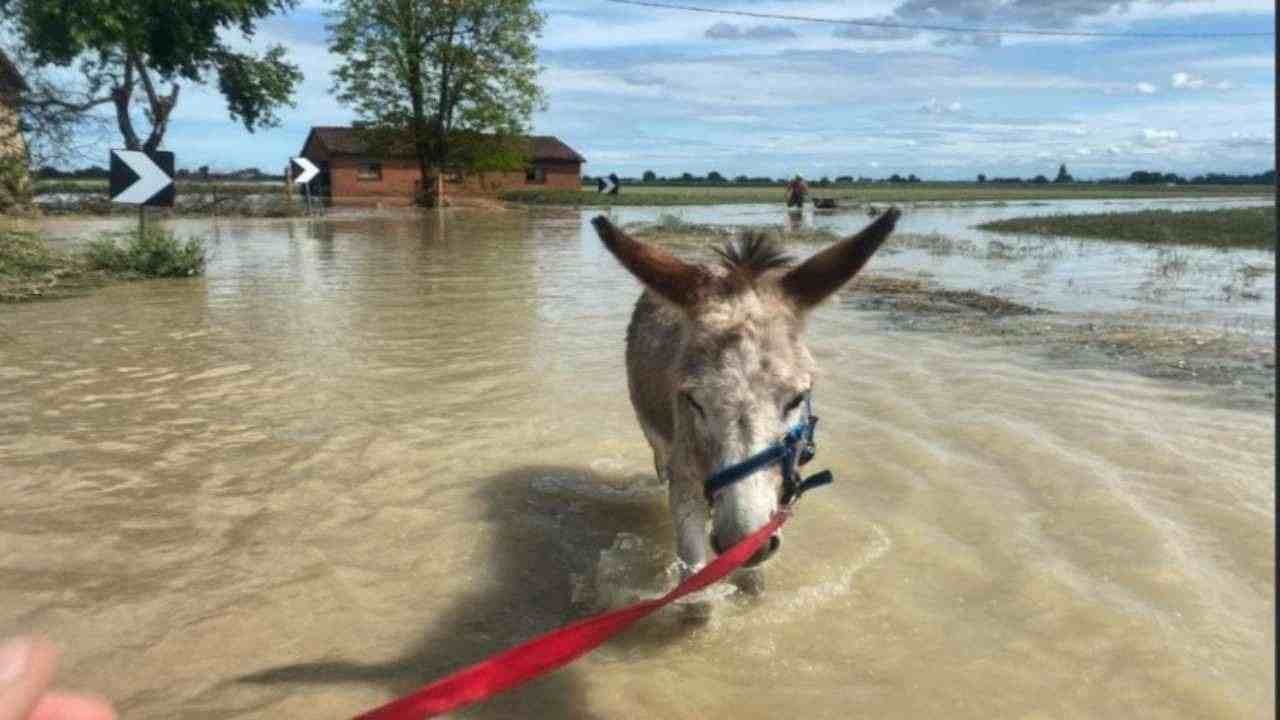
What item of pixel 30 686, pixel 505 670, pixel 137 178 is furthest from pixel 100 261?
pixel 30 686

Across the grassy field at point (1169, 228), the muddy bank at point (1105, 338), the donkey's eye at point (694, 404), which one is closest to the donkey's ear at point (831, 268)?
the donkey's eye at point (694, 404)

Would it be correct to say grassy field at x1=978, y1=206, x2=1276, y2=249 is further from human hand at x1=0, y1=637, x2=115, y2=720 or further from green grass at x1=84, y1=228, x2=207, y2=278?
human hand at x1=0, y1=637, x2=115, y2=720

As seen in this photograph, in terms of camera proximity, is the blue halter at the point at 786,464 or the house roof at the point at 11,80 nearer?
the blue halter at the point at 786,464

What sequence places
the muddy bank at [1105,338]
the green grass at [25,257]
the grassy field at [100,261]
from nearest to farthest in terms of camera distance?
the muddy bank at [1105,338] < the green grass at [25,257] < the grassy field at [100,261]

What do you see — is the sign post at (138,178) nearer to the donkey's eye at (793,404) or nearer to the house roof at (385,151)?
the donkey's eye at (793,404)

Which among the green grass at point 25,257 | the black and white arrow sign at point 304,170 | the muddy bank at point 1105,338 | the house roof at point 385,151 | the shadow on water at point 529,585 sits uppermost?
the house roof at point 385,151

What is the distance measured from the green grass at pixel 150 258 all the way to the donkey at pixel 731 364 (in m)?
15.1

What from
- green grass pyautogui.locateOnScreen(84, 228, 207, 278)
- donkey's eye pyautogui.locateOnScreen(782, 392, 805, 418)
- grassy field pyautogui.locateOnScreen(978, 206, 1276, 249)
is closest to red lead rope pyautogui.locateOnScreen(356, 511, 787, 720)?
donkey's eye pyautogui.locateOnScreen(782, 392, 805, 418)

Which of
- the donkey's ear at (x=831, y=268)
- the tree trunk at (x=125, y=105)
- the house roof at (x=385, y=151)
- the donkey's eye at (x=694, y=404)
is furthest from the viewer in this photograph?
the house roof at (x=385, y=151)

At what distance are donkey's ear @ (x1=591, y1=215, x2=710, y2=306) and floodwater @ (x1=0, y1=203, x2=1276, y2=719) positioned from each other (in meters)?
1.68

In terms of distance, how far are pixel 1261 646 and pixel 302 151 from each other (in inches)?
3680

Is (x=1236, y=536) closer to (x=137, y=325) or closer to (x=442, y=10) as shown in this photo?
(x=137, y=325)

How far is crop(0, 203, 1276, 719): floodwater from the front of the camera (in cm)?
380

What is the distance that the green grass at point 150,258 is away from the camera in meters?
16.8
